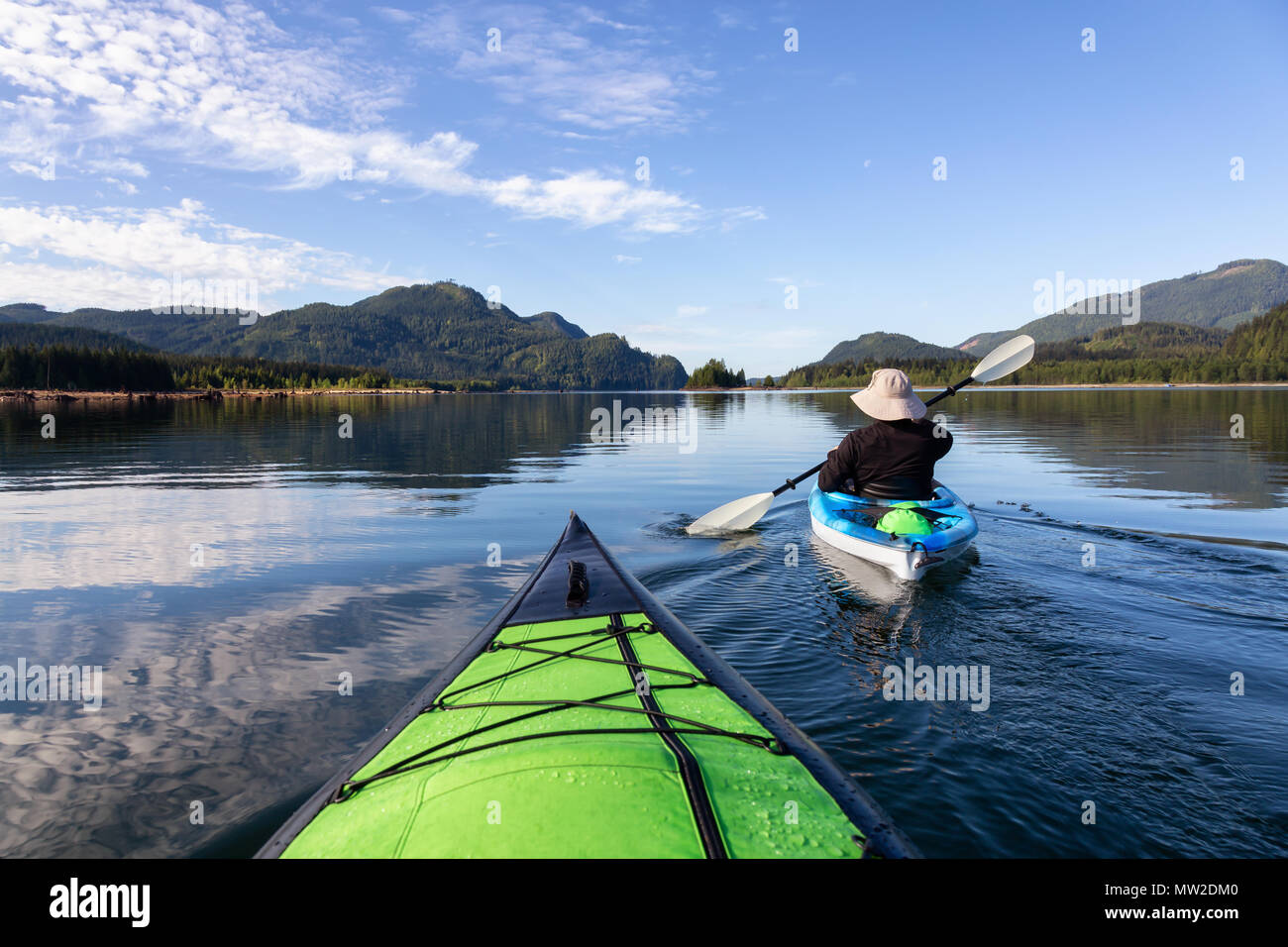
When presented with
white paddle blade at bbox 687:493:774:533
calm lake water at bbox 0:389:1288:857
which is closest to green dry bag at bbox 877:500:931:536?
calm lake water at bbox 0:389:1288:857

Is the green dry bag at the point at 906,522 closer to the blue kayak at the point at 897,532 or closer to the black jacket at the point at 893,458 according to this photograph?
the blue kayak at the point at 897,532

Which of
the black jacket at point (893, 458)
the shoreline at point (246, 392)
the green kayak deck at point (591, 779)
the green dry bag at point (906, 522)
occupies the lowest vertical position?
the green kayak deck at point (591, 779)

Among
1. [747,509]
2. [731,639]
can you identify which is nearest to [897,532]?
[731,639]

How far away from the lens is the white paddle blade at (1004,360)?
15062mm

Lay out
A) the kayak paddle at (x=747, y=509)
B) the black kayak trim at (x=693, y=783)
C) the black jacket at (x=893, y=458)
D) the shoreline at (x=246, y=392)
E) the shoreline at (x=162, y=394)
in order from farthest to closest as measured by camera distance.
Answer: the shoreline at (x=246, y=392) → the shoreline at (x=162, y=394) → the kayak paddle at (x=747, y=509) → the black jacket at (x=893, y=458) → the black kayak trim at (x=693, y=783)

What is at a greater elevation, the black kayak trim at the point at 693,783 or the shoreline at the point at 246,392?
the shoreline at the point at 246,392

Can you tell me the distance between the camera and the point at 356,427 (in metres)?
45.3

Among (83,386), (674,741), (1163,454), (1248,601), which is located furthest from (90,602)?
(83,386)

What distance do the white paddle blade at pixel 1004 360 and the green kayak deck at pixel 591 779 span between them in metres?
12.6

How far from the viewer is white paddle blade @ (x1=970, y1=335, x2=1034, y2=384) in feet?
49.4

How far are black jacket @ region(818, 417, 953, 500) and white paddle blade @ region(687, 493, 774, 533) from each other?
2644 millimetres

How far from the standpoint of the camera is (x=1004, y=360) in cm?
1528

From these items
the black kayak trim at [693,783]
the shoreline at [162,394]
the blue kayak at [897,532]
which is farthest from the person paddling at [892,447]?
the shoreline at [162,394]
